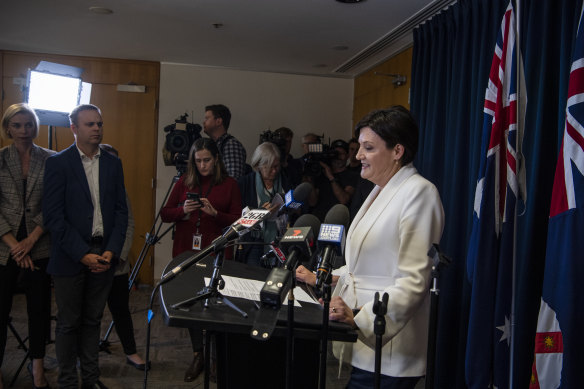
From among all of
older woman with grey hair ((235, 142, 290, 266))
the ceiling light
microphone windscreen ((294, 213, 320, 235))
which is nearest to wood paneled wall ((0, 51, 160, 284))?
the ceiling light

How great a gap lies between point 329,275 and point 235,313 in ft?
0.82

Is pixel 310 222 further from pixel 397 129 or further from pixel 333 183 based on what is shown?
pixel 333 183

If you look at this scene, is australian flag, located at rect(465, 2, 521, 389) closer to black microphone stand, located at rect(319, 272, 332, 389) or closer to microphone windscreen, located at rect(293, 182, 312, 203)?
microphone windscreen, located at rect(293, 182, 312, 203)

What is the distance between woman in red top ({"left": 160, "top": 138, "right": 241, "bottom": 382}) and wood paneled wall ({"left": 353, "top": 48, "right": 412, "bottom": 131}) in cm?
194

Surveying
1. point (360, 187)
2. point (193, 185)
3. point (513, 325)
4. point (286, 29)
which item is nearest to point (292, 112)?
point (286, 29)

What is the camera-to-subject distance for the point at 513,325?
7.08 feet

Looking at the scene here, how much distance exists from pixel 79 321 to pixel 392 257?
1843 mm

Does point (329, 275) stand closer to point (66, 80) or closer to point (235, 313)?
point (235, 313)

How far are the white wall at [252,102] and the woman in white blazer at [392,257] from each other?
14.1 ft

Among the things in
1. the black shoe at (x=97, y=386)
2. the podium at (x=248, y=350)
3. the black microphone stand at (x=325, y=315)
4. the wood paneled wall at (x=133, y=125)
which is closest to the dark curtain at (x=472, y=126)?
the podium at (x=248, y=350)

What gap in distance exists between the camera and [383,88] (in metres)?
4.75

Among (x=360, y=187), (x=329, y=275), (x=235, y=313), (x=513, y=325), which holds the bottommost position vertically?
(x=513, y=325)

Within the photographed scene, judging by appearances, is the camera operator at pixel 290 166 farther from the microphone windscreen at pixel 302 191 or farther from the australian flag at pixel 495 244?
the microphone windscreen at pixel 302 191

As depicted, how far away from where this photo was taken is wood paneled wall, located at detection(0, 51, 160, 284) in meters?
5.31
